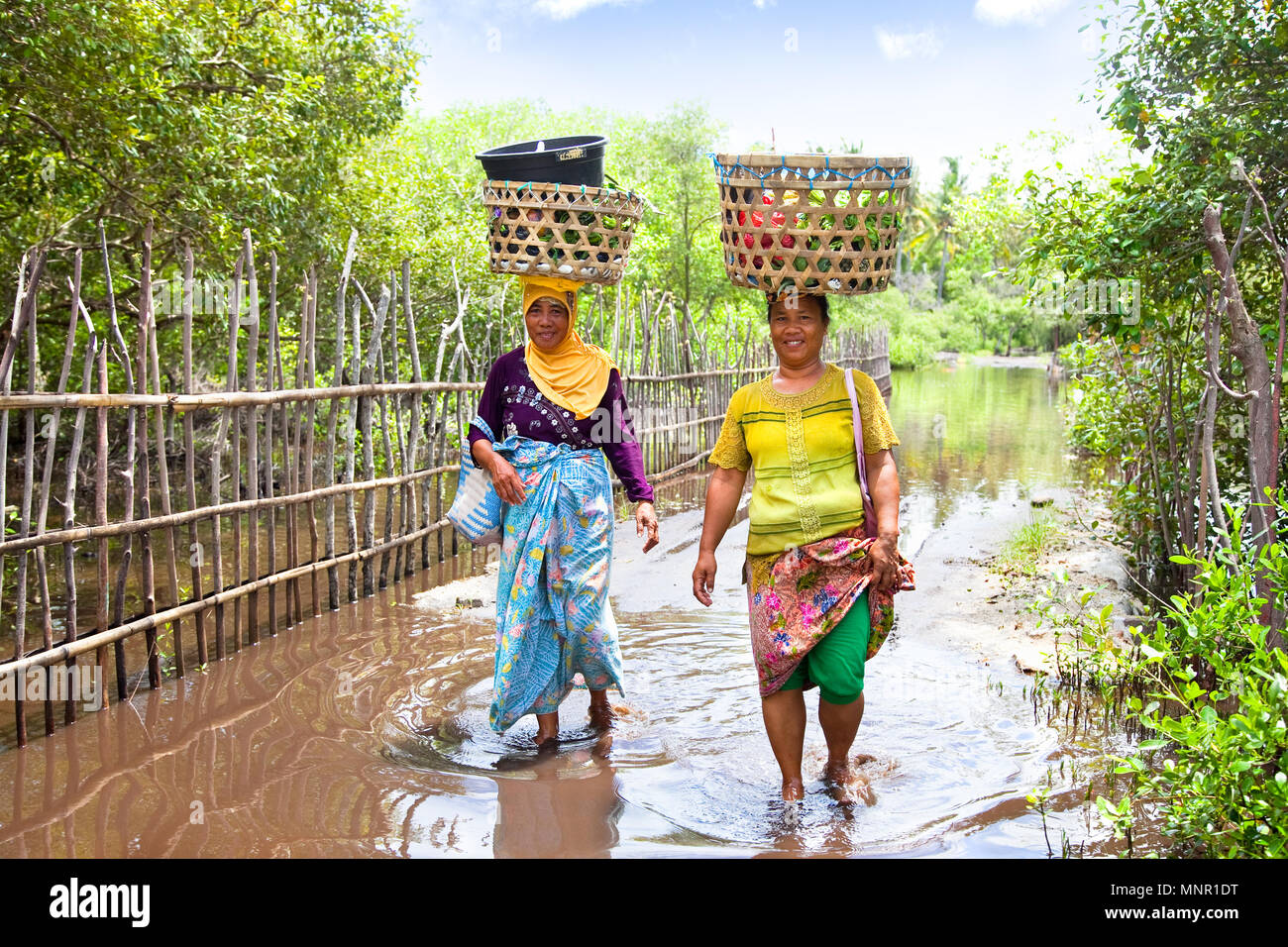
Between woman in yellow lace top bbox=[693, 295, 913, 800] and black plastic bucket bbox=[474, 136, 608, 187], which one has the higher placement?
black plastic bucket bbox=[474, 136, 608, 187]

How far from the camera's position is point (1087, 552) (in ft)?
26.0

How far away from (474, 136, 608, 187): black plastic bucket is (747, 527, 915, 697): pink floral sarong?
158 cm

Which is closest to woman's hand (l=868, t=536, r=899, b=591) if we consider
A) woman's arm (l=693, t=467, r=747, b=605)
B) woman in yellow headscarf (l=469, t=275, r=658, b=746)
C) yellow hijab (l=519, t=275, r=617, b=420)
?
woman's arm (l=693, t=467, r=747, b=605)

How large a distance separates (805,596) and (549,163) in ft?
5.88

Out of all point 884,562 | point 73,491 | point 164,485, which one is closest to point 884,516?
point 884,562

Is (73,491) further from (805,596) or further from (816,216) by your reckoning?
(816,216)

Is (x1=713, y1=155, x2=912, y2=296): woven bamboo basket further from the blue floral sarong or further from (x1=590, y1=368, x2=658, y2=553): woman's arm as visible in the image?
the blue floral sarong

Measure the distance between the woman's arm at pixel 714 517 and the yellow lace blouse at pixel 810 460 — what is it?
125 millimetres

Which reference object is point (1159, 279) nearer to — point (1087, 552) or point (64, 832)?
point (1087, 552)

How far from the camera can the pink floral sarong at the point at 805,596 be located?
11.5 ft

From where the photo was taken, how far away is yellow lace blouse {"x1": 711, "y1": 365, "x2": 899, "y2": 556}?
352cm

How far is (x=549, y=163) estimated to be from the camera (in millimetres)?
3990
